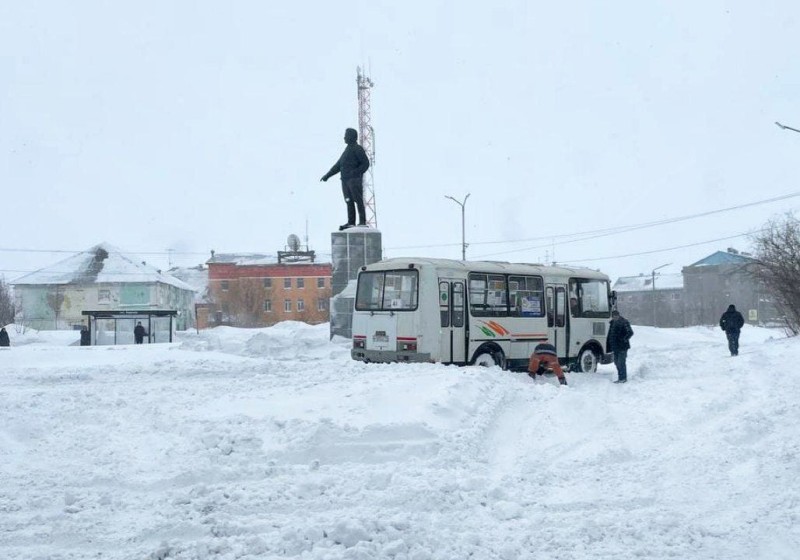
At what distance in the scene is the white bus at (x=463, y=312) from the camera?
678 inches

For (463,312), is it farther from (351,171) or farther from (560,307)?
→ (351,171)

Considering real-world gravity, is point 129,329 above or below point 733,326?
above

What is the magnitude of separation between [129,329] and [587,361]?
29860 millimetres

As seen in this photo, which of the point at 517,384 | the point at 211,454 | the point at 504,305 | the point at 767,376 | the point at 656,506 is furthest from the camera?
the point at 504,305

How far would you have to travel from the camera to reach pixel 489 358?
1839cm

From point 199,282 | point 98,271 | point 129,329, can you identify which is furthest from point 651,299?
point 129,329

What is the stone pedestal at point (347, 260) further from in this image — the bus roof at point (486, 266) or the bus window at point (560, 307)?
the bus window at point (560, 307)

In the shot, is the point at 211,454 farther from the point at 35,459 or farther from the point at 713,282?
the point at 713,282

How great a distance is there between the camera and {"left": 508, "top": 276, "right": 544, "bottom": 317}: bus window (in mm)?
19234

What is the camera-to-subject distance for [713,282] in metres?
104

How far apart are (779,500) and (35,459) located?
312 inches

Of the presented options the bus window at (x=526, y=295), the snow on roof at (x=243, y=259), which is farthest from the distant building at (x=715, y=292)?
the bus window at (x=526, y=295)

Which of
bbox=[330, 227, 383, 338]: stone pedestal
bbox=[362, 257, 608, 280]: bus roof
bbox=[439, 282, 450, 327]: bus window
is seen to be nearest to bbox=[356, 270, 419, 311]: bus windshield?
bbox=[362, 257, 608, 280]: bus roof

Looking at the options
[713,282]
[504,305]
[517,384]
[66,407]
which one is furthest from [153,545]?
[713,282]
